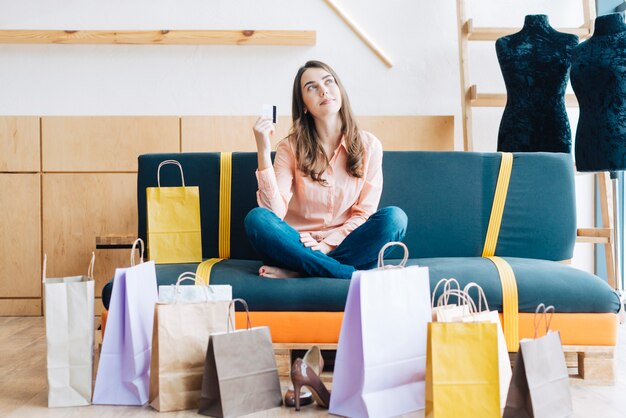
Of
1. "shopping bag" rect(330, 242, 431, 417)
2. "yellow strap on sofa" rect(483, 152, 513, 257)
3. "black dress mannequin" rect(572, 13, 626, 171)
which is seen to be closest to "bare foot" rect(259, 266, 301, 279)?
"shopping bag" rect(330, 242, 431, 417)

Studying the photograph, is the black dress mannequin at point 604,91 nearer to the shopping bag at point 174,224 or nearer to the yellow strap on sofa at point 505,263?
the yellow strap on sofa at point 505,263

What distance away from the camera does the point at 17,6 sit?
3717 mm

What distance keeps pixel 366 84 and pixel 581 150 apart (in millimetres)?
1377

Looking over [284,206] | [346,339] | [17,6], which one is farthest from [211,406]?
[17,6]

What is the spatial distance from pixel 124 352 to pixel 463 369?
89cm

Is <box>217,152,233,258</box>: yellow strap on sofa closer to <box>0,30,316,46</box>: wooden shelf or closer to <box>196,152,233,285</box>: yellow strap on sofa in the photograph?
<box>196,152,233,285</box>: yellow strap on sofa

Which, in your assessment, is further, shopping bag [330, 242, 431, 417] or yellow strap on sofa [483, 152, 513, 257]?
yellow strap on sofa [483, 152, 513, 257]

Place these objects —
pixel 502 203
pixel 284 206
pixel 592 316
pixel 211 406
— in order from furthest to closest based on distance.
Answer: pixel 502 203
pixel 284 206
pixel 592 316
pixel 211 406

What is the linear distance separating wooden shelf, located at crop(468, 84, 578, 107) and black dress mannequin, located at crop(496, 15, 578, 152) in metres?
0.29

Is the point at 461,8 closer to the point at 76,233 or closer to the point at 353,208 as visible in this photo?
the point at 353,208

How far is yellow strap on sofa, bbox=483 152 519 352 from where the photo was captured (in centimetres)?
207

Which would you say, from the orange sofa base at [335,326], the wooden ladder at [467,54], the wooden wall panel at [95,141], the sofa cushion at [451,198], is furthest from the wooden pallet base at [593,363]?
the wooden wall panel at [95,141]

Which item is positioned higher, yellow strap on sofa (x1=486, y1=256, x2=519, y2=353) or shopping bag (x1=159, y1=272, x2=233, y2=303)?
shopping bag (x1=159, y1=272, x2=233, y2=303)

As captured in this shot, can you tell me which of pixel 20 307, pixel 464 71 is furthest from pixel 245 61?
pixel 20 307
